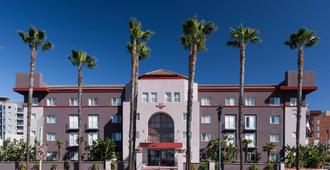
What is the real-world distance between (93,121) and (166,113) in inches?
506

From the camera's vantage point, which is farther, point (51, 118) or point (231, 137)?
point (51, 118)

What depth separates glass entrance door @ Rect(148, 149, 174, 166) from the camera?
2391 inches

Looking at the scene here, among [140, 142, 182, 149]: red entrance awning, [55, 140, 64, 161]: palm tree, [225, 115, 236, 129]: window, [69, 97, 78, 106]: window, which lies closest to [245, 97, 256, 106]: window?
[225, 115, 236, 129]: window

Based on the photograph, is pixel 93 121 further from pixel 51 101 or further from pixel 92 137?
pixel 51 101

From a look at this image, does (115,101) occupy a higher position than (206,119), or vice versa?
(115,101)

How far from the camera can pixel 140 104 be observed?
61688mm

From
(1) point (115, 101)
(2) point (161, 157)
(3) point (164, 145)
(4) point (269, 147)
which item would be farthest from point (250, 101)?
(1) point (115, 101)

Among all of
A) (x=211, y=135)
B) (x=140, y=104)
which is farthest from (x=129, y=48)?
(x=211, y=135)

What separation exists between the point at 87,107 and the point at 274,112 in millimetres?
30346

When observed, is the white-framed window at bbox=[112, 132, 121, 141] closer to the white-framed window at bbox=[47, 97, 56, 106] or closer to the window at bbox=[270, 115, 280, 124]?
the white-framed window at bbox=[47, 97, 56, 106]

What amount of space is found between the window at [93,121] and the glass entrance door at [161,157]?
34.6 ft

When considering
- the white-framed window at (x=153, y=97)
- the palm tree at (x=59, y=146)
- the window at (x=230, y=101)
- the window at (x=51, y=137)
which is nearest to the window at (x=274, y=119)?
the window at (x=230, y=101)

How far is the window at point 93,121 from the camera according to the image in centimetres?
6538

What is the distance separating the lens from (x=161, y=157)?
6091cm
